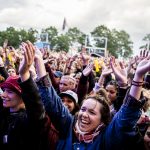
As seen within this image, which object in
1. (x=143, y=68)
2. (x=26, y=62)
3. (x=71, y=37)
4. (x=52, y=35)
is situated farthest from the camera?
(x=71, y=37)

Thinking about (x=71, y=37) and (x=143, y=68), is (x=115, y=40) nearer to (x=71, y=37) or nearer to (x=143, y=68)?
Answer: (x=71, y=37)

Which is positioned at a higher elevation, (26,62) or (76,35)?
(26,62)

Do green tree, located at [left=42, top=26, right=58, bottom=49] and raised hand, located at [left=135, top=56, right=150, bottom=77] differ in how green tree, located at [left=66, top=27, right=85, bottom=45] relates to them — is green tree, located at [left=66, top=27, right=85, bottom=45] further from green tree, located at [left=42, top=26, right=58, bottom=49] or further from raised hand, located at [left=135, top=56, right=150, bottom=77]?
raised hand, located at [left=135, top=56, right=150, bottom=77]

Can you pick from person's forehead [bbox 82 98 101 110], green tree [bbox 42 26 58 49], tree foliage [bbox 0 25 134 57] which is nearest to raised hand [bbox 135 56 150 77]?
person's forehead [bbox 82 98 101 110]

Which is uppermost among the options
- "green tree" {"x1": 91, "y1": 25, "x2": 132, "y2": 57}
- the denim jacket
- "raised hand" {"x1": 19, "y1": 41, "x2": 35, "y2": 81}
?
"raised hand" {"x1": 19, "y1": 41, "x2": 35, "y2": 81}

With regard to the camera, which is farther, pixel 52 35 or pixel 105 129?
pixel 52 35

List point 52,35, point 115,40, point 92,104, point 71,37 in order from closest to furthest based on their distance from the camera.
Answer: point 92,104 → point 52,35 → point 71,37 → point 115,40

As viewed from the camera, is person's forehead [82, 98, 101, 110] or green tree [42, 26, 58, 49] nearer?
person's forehead [82, 98, 101, 110]

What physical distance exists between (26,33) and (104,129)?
50509mm

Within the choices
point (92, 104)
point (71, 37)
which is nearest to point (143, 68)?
point (92, 104)

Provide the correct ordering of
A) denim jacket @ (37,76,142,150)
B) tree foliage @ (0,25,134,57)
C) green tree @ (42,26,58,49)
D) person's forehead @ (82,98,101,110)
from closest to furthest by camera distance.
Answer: denim jacket @ (37,76,142,150) < person's forehead @ (82,98,101,110) < tree foliage @ (0,25,134,57) < green tree @ (42,26,58,49)

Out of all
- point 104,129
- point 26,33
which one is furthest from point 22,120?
point 26,33

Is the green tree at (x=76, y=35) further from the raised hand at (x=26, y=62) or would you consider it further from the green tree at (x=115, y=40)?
the raised hand at (x=26, y=62)

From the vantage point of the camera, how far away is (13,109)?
367 cm
